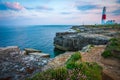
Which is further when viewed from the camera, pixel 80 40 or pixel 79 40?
pixel 79 40

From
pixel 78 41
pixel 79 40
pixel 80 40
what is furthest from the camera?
pixel 78 41

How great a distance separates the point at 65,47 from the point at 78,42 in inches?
229

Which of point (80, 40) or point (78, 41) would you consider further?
point (78, 41)

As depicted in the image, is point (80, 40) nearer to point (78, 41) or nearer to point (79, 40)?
point (79, 40)

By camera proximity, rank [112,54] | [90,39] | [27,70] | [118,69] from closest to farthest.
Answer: [118,69], [112,54], [27,70], [90,39]

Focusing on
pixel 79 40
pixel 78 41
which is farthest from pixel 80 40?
pixel 78 41

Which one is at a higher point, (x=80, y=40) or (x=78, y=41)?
(x=80, y=40)

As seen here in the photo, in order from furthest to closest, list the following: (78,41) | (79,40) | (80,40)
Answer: (78,41) < (79,40) < (80,40)

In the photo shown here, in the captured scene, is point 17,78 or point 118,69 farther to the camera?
point 17,78

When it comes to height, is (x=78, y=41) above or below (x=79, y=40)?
below

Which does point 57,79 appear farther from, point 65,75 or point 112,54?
point 112,54

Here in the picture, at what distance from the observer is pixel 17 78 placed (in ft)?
47.9

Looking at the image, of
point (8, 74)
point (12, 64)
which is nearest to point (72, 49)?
point (12, 64)

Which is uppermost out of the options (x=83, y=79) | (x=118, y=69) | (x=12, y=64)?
(x=83, y=79)
